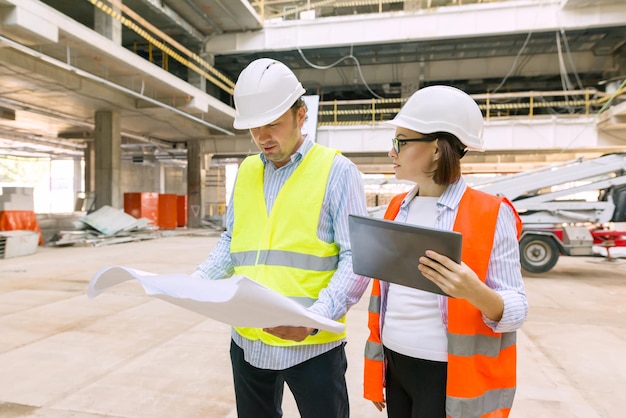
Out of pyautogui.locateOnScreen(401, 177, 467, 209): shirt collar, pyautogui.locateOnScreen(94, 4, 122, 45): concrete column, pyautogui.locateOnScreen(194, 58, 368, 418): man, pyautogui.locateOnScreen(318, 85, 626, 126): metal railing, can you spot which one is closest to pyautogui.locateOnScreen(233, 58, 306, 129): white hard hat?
pyautogui.locateOnScreen(194, 58, 368, 418): man

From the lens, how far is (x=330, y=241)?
5.11 ft

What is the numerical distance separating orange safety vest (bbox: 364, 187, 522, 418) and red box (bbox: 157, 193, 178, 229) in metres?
20.9

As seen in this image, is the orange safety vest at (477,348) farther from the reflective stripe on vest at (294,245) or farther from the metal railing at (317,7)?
the metal railing at (317,7)

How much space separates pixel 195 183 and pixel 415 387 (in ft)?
68.6

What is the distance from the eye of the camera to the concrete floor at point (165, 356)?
2.90 m

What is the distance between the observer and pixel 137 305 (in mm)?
5551

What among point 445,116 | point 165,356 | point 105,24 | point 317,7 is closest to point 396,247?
point 445,116

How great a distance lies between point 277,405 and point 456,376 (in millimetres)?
727

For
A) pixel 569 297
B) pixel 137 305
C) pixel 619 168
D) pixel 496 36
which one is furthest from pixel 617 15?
pixel 137 305

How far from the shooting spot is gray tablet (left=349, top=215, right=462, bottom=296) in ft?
3.59

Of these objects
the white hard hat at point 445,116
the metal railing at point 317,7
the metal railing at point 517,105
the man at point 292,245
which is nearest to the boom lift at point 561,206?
the white hard hat at point 445,116

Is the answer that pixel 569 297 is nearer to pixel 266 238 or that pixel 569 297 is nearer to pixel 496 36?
pixel 266 238

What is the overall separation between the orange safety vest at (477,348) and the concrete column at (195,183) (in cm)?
2081

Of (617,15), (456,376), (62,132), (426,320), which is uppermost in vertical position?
(617,15)
